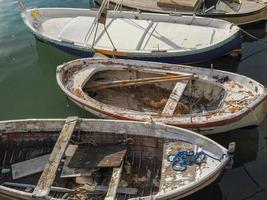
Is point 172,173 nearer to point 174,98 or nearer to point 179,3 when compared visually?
point 174,98

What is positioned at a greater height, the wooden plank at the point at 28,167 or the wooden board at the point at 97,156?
the wooden board at the point at 97,156

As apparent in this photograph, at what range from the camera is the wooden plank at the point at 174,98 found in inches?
460

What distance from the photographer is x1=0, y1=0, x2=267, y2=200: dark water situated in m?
11.0

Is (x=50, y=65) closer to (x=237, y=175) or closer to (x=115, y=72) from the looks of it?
(x=115, y=72)

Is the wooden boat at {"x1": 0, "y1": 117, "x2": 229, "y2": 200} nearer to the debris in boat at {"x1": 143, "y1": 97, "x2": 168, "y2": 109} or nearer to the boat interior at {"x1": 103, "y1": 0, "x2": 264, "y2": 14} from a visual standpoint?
the debris in boat at {"x1": 143, "y1": 97, "x2": 168, "y2": 109}

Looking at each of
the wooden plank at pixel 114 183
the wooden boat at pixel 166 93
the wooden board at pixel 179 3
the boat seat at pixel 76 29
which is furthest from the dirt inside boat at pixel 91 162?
the wooden board at pixel 179 3

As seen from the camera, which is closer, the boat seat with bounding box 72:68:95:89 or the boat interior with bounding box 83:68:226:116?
the boat interior with bounding box 83:68:226:116

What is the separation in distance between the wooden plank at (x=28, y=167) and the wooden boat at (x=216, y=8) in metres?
8.45

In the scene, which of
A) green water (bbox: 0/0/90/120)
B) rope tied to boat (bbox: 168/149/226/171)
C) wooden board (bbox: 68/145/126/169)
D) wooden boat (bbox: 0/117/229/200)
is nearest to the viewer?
wooden boat (bbox: 0/117/229/200)

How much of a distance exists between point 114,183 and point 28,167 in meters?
2.82

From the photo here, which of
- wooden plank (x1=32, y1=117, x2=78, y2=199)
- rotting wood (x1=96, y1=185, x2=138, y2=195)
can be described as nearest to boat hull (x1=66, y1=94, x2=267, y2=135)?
wooden plank (x1=32, y1=117, x2=78, y2=199)

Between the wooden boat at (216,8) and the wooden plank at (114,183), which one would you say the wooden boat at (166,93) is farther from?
the wooden boat at (216,8)

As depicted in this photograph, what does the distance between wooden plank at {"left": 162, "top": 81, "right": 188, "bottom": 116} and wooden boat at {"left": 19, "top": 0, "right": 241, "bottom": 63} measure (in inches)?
86.6

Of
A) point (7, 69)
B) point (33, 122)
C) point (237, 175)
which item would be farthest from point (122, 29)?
point (237, 175)
